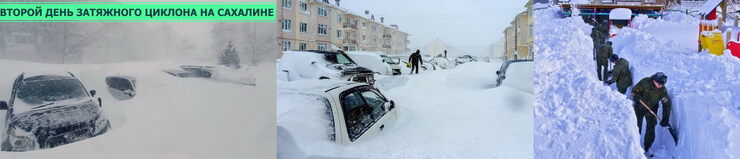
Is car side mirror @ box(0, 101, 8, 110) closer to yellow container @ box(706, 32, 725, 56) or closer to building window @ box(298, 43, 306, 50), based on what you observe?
building window @ box(298, 43, 306, 50)

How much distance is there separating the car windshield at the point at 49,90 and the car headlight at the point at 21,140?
12cm

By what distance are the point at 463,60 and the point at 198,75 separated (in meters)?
1.02

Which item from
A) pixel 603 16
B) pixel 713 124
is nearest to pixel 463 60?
pixel 603 16

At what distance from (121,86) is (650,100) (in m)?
2.07

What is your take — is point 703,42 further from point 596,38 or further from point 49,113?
point 49,113

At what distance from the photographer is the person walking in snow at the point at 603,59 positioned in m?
1.46

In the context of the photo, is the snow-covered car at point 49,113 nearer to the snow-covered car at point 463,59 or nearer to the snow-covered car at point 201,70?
the snow-covered car at point 201,70

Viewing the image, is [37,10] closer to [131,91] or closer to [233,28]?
[131,91]

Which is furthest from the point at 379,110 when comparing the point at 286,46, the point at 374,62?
the point at 286,46

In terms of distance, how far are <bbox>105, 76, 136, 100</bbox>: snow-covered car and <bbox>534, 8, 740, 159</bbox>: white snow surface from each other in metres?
1.56

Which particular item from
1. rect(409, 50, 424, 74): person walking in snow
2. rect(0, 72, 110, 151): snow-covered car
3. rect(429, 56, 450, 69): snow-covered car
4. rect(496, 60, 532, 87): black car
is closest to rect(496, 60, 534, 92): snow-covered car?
rect(496, 60, 532, 87): black car

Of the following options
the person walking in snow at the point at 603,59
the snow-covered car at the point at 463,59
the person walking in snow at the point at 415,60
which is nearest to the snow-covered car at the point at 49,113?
the person walking in snow at the point at 415,60

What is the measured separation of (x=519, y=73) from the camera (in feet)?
4.34

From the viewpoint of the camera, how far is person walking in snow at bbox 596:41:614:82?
146cm
